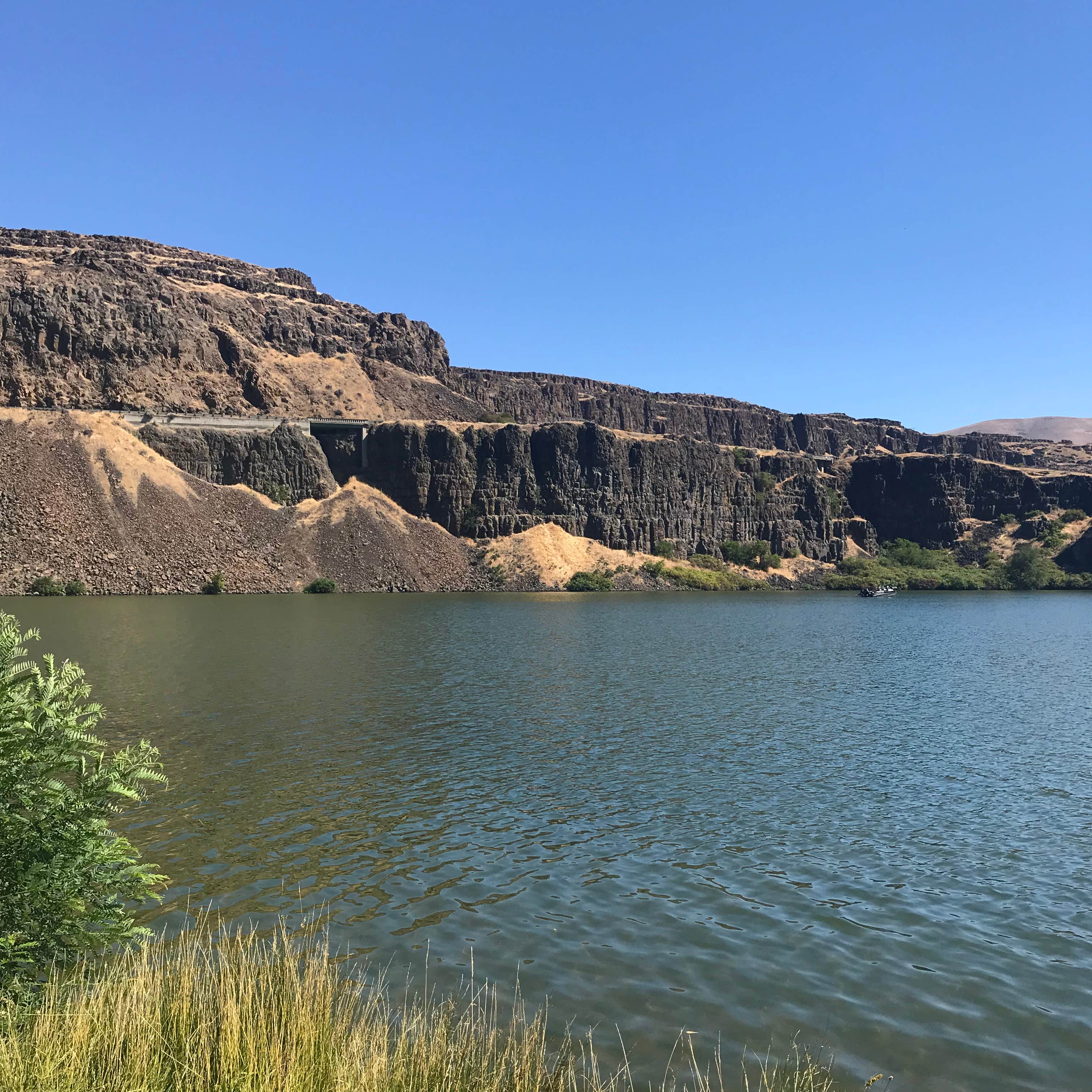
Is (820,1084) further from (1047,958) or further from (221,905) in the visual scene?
(221,905)

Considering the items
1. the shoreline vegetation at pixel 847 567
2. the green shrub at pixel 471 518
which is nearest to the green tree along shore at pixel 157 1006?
the shoreline vegetation at pixel 847 567

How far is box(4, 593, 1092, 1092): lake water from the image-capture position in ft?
39.7

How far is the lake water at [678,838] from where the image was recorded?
39.7 ft

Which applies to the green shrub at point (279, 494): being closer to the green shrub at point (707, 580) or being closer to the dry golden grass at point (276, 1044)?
the green shrub at point (707, 580)

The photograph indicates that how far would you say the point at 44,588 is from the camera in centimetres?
9481

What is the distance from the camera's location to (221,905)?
48.8ft

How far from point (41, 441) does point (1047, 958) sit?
404ft

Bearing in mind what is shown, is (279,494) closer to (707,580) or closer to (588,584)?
(588,584)

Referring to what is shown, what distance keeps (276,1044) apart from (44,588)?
100 metres

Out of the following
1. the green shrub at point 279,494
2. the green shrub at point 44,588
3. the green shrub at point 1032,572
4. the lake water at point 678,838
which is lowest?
the green shrub at point 1032,572

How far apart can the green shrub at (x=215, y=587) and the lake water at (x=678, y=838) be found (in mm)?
64428

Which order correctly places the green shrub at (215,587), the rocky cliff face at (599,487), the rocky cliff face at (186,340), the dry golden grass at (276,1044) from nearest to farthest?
the dry golden grass at (276,1044), the green shrub at (215,587), the rocky cliff face at (186,340), the rocky cliff face at (599,487)

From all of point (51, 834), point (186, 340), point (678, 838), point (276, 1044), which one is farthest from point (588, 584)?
point (276, 1044)

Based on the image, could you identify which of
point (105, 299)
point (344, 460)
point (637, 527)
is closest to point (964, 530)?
point (637, 527)
